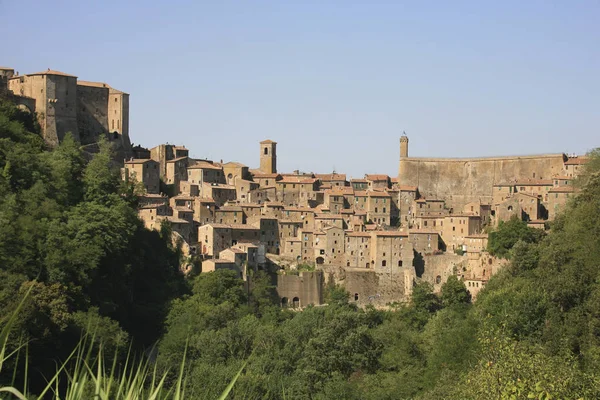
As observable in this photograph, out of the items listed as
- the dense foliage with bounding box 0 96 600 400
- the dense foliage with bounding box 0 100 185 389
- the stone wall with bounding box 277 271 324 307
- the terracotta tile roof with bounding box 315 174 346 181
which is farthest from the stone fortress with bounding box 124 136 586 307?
the dense foliage with bounding box 0 100 185 389

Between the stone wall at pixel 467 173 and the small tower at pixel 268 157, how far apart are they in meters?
9.07

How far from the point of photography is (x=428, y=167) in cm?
6750

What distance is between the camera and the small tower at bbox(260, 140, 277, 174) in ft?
230

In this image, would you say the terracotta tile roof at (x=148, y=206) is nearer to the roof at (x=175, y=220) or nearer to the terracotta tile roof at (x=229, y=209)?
the roof at (x=175, y=220)

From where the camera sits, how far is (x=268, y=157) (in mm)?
70438

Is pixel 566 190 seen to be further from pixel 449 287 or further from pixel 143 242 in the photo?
pixel 143 242

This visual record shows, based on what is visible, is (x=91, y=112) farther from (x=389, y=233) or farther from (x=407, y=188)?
(x=407, y=188)

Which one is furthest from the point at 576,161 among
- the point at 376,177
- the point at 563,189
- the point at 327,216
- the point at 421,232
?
the point at 327,216

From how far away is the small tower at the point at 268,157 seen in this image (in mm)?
70188

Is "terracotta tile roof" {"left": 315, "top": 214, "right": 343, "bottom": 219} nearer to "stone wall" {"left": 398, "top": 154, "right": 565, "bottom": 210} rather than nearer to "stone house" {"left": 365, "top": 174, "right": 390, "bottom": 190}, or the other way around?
"stone house" {"left": 365, "top": 174, "right": 390, "bottom": 190}

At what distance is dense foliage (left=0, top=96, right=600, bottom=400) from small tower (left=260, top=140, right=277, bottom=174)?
1453 cm

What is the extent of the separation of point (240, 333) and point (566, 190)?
2254cm

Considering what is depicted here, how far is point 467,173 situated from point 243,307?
22.3 meters

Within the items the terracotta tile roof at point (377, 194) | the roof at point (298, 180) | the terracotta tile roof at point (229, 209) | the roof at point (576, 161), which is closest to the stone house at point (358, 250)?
the terracotta tile roof at point (377, 194)
